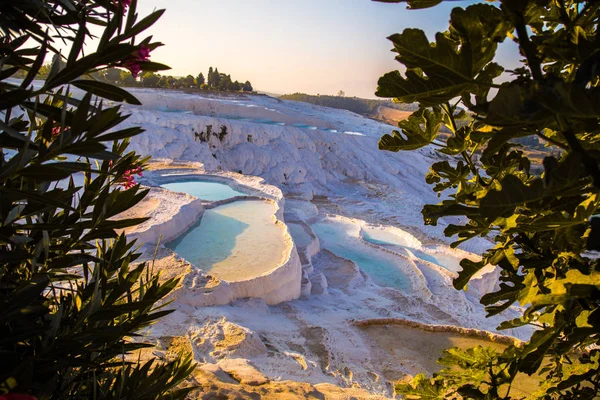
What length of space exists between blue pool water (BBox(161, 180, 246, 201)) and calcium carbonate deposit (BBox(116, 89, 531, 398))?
0.23 feet

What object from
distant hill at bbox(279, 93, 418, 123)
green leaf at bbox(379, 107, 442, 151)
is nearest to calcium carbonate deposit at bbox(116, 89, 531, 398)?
green leaf at bbox(379, 107, 442, 151)

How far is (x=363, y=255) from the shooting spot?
1356 cm

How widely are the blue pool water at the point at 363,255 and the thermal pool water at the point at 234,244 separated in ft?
9.41

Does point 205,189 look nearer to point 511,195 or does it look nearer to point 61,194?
point 61,194

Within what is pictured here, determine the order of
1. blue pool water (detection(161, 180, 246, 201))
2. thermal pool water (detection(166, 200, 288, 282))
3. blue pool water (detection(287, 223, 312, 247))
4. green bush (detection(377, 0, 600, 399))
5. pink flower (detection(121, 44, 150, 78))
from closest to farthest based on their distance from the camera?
1. green bush (detection(377, 0, 600, 399))
2. pink flower (detection(121, 44, 150, 78))
3. thermal pool water (detection(166, 200, 288, 282))
4. blue pool water (detection(287, 223, 312, 247))
5. blue pool water (detection(161, 180, 246, 201))

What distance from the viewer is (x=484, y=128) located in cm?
97

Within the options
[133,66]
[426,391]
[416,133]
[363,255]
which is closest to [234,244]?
[363,255]

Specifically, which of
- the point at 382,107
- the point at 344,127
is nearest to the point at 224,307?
the point at 344,127

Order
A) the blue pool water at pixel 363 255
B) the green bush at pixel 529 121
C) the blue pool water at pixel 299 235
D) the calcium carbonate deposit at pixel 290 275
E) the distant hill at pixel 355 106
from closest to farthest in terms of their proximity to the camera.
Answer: the green bush at pixel 529 121 → the calcium carbonate deposit at pixel 290 275 → the blue pool water at pixel 363 255 → the blue pool water at pixel 299 235 → the distant hill at pixel 355 106

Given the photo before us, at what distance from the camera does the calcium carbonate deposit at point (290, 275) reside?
6.29 meters

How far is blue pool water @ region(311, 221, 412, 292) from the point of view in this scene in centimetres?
1191

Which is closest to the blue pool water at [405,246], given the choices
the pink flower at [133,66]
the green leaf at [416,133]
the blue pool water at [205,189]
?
the blue pool water at [205,189]

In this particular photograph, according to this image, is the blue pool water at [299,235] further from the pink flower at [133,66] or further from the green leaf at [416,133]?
the green leaf at [416,133]

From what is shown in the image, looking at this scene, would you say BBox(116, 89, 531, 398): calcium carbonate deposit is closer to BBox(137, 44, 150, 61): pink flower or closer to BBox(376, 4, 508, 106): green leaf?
BBox(137, 44, 150, 61): pink flower
